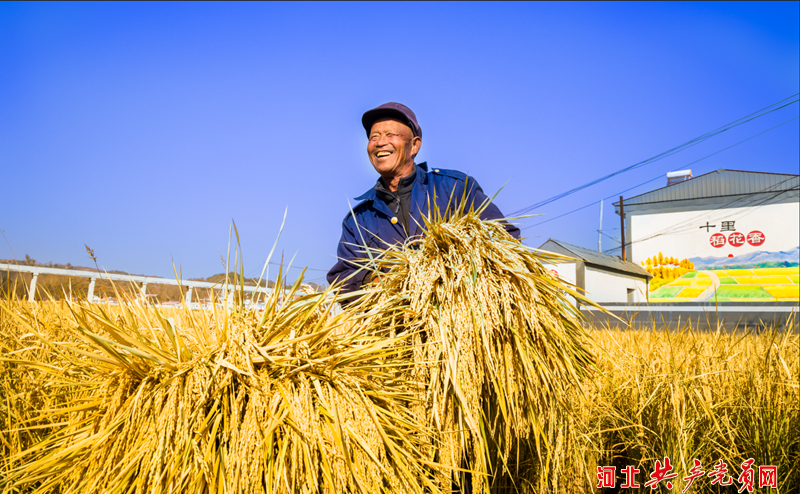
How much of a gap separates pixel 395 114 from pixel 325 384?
1.67 meters

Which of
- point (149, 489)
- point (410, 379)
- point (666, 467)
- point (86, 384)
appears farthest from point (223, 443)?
point (666, 467)

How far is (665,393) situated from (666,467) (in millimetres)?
415

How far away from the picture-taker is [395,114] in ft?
7.90

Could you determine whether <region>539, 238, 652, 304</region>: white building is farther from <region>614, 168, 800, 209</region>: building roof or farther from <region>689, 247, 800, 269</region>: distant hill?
<region>614, 168, 800, 209</region>: building roof

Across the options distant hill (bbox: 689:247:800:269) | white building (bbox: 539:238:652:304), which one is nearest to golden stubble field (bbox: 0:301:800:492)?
white building (bbox: 539:238:652:304)

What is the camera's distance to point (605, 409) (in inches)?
111

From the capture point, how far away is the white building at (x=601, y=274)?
1908 cm

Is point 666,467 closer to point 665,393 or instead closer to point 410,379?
point 665,393

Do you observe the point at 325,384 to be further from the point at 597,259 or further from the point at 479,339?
the point at 597,259

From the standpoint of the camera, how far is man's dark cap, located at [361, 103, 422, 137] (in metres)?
2.38

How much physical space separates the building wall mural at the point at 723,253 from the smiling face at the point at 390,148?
25.7 meters

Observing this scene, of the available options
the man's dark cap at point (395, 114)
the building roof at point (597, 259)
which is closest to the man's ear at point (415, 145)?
the man's dark cap at point (395, 114)

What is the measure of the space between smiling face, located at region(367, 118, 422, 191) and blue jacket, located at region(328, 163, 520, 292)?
0.38 feet

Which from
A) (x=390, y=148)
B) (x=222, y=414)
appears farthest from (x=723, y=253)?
(x=222, y=414)
